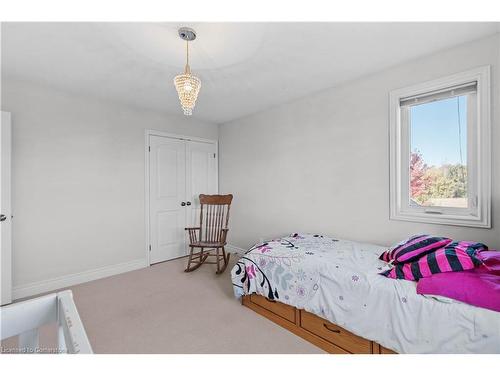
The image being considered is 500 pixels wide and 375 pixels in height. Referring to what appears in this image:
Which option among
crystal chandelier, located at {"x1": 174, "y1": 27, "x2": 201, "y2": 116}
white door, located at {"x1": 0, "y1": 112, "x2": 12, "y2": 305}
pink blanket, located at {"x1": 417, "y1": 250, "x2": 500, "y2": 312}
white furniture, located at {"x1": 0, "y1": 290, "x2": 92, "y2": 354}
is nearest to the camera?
white furniture, located at {"x1": 0, "y1": 290, "x2": 92, "y2": 354}

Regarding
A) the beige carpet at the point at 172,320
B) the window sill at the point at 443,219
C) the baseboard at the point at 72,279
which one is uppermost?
the window sill at the point at 443,219

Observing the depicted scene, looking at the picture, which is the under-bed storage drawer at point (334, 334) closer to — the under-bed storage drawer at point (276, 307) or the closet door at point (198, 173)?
the under-bed storage drawer at point (276, 307)

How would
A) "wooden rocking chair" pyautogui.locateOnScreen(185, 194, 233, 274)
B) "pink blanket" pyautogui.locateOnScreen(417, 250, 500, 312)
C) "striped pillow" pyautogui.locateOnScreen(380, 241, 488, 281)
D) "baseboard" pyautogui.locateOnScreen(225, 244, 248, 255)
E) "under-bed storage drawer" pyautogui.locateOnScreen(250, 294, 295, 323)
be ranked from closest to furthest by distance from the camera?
"pink blanket" pyautogui.locateOnScreen(417, 250, 500, 312) < "striped pillow" pyautogui.locateOnScreen(380, 241, 488, 281) < "under-bed storage drawer" pyautogui.locateOnScreen(250, 294, 295, 323) < "wooden rocking chair" pyautogui.locateOnScreen(185, 194, 233, 274) < "baseboard" pyautogui.locateOnScreen(225, 244, 248, 255)

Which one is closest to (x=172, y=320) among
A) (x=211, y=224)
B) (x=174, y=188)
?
(x=211, y=224)

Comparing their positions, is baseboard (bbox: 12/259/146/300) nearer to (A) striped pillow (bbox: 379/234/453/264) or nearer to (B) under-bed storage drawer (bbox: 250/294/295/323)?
(B) under-bed storage drawer (bbox: 250/294/295/323)

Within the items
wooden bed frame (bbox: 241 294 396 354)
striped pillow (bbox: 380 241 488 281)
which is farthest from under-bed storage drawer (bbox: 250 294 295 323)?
striped pillow (bbox: 380 241 488 281)

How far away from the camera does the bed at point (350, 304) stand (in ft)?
4.27

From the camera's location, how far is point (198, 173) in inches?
171

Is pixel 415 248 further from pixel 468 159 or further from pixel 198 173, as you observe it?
pixel 198 173

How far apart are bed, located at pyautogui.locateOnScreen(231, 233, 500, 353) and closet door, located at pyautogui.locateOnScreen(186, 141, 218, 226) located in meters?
2.05

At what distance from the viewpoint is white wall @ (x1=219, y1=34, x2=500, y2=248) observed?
6.91ft

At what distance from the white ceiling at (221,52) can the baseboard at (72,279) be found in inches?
91.2

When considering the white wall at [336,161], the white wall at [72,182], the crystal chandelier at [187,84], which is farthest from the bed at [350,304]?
the white wall at [72,182]
